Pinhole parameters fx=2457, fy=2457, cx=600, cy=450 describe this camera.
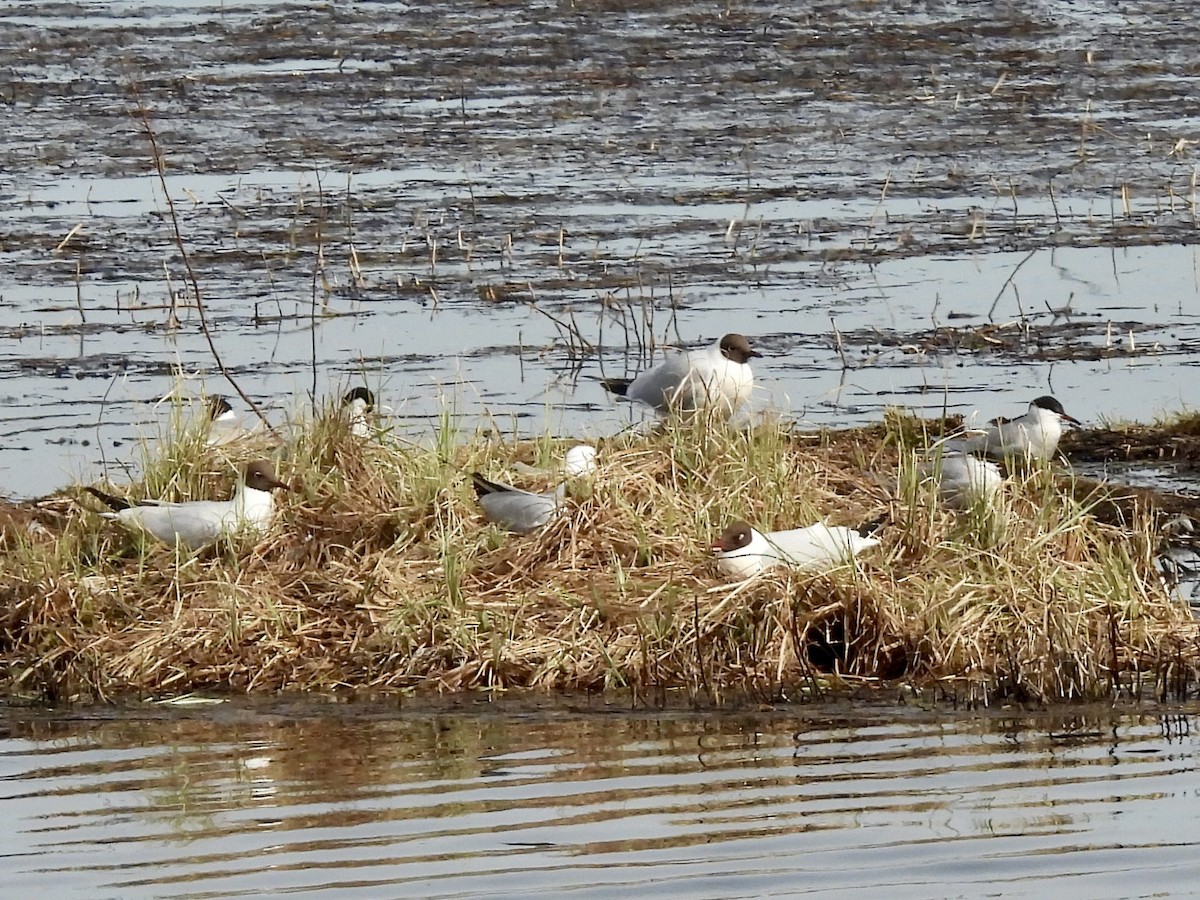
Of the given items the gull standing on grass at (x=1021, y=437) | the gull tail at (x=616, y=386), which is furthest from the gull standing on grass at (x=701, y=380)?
the gull standing on grass at (x=1021, y=437)

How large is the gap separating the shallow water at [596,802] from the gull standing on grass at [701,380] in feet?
10.1

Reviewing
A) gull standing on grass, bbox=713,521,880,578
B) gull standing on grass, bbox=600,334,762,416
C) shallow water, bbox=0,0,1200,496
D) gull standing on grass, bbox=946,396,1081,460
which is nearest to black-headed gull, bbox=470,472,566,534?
gull standing on grass, bbox=713,521,880,578

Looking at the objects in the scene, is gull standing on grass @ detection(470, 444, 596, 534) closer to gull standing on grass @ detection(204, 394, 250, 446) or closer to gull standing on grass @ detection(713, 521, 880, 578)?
gull standing on grass @ detection(713, 521, 880, 578)

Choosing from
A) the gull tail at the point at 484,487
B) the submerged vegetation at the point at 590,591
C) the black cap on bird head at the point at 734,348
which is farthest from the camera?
the black cap on bird head at the point at 734,348

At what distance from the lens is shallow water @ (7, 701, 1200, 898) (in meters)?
5.35

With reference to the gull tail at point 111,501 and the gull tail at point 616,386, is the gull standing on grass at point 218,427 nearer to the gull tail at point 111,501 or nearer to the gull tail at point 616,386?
the gull tail at point 111,501

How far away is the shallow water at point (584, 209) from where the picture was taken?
12047 millimetres

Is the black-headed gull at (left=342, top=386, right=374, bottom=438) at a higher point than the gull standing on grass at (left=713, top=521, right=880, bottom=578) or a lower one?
higher

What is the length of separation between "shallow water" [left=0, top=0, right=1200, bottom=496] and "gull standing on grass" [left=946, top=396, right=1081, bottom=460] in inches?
27.9

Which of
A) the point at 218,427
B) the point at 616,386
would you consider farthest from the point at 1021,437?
the point at 218,427

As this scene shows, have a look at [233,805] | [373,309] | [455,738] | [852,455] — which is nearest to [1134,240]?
[373,309]

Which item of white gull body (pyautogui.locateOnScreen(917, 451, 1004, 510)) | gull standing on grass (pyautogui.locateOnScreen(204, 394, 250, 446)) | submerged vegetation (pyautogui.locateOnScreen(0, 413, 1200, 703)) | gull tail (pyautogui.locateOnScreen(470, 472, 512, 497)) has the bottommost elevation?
submerged vegetation (pyautogui.locateOnScreen(0, 413, 1200, 703))

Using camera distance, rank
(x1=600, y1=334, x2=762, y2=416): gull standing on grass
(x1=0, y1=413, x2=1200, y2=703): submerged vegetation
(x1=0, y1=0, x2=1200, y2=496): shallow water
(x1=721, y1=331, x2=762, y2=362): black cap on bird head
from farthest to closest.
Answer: (x1=0, y1=0, x2=1200, y2=496): shallow water
(x1=721, y1=331, x2=762, y2=362): black cap on bird head
(x1=600, y1=334, x2=762, y2=416): gull standing on grass
(x1=0, y1=413, x2=1200, y2=703): submerged vegetation

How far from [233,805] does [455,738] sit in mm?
931
